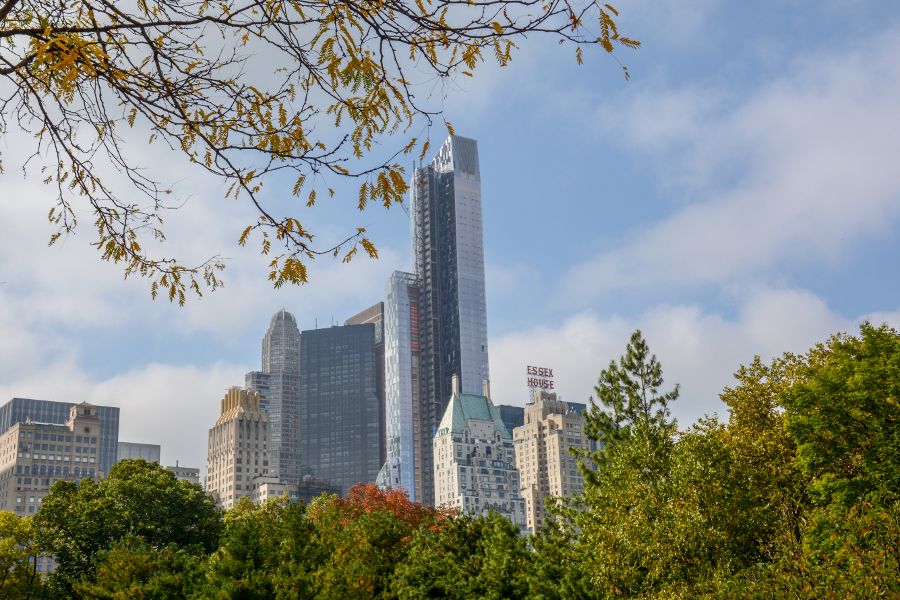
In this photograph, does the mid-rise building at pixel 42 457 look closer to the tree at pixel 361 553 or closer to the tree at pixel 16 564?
the tree at pixel 16 564

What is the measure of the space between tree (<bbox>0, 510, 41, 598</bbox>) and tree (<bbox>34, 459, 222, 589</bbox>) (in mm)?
1296

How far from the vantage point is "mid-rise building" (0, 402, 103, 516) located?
579 ft

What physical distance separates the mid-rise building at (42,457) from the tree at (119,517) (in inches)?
5111

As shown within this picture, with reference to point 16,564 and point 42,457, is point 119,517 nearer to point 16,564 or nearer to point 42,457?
point 16,564

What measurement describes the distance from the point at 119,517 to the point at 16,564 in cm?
634

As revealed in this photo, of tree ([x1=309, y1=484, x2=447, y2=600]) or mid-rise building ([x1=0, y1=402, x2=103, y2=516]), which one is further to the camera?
mid-rise building ([x1=0, y1=402, x2=103, y2=516])

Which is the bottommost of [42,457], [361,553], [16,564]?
[16,564]

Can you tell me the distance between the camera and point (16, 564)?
52688 millimetres

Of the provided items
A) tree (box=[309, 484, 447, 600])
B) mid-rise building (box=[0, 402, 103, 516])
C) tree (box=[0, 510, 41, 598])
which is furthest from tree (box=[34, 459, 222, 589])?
mid-rise building (box=[0, 402, 103, 516])

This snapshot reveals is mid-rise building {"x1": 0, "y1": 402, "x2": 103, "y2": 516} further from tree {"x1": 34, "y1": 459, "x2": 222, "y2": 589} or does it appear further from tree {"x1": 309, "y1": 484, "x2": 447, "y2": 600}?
tree {"x1": 309, "y1": 484, "x2": 447, "y2": 600}

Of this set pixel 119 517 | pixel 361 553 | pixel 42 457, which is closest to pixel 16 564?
pixel 119 517

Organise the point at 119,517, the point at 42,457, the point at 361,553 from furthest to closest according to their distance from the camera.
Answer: the point at 42,457 → the point at 119,517 → the point at 361,553

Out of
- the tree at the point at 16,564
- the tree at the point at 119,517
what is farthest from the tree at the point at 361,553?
the tree at the point at 16,564

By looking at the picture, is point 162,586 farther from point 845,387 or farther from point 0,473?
point 0,473
